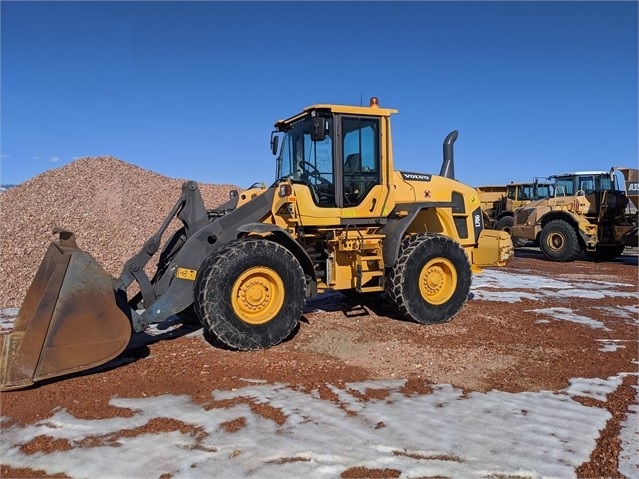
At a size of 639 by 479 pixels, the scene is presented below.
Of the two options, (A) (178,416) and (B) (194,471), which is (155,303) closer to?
(A) (178,416)

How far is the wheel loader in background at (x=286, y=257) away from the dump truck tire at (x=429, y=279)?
0.02 m

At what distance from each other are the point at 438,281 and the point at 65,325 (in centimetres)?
449

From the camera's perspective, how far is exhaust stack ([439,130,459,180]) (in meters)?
8.47

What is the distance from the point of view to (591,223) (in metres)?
14.9

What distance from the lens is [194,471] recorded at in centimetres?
313

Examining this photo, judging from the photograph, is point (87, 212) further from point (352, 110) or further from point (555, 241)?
point (555, 241)

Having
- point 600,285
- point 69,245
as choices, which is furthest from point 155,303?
point 600,285

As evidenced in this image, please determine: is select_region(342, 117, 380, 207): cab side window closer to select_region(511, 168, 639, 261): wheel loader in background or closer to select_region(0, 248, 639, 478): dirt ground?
select_region(0, 248, 639, 478): dirt ground

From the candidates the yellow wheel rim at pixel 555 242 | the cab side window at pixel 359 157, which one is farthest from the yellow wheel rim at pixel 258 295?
the yellow wheel rim at pixel 555 242

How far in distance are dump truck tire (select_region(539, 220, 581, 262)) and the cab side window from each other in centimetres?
994

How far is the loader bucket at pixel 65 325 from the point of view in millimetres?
4273

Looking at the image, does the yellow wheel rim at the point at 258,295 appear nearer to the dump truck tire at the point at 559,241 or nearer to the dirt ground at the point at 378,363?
the dirt ground at the point at 378,363

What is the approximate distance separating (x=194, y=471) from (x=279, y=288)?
8.95 ft

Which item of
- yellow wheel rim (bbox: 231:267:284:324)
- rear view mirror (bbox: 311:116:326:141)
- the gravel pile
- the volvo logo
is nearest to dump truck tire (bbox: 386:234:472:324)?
the volvo logo
